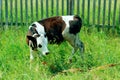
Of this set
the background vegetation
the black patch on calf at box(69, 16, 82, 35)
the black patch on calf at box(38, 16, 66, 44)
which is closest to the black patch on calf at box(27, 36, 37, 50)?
the background vegetation

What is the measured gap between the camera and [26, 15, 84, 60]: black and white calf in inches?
276

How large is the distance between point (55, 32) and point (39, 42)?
0.62m

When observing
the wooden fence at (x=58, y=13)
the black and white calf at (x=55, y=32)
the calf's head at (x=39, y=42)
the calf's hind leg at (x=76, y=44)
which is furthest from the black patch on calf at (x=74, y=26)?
the wooden fence at (x=58, y=13)

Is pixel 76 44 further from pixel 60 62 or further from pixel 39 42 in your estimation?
pixel 39 42

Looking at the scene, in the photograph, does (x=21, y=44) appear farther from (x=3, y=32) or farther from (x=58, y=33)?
(x=3, y=32)

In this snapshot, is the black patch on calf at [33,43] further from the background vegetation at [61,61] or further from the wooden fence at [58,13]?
the wooden fence at [58,13]

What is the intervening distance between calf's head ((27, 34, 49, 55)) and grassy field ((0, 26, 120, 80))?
237 millimetres

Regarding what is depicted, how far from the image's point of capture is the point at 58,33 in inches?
293

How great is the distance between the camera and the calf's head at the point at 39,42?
6.85m

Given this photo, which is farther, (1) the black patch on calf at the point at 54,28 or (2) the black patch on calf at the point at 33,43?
(1) the black patch on calf at the point at 54,28

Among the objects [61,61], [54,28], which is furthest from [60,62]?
[54,28]

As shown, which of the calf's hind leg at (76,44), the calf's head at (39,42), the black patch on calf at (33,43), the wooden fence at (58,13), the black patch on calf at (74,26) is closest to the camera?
the calf's head at (39,42)

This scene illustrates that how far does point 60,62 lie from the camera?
7.13m

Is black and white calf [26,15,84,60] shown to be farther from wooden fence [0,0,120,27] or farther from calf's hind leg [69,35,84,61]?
wooden fence [0,0,120,27]
